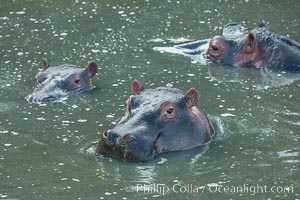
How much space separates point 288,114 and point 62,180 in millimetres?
2463

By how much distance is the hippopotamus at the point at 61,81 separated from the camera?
9.70 m

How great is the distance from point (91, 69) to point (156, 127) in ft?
7.19

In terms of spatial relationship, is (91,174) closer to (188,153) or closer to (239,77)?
(188,153)

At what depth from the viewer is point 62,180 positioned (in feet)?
24.8

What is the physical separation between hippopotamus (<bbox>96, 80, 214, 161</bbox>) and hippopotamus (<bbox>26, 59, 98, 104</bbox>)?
131cm

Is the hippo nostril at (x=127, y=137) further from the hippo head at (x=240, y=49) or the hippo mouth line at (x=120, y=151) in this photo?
the hippo head at (x=240, y=49)

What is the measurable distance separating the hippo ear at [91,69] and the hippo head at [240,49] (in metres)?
1.46

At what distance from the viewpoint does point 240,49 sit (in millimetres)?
10859

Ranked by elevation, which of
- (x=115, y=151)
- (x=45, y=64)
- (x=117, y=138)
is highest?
(x=45, y=64)

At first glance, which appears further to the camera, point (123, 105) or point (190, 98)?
point (123, 105)

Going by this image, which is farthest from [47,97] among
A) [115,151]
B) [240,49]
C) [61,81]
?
[240,49]

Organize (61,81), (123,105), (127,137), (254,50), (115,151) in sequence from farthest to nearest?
1. (254,50)
2. (61,81)
3. (123,105)
4. (115,151)
5. (127,137)

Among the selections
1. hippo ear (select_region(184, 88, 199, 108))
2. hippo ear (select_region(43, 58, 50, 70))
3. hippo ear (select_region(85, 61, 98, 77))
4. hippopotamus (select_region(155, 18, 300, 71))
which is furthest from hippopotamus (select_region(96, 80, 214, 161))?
hippopotamus (select_region(155, 18, 300, 71))

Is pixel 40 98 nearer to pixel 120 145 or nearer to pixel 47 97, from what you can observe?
pixel 47 97
